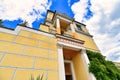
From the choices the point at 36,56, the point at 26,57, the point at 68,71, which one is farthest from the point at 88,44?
the point at 26,57

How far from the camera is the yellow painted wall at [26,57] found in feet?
8.70

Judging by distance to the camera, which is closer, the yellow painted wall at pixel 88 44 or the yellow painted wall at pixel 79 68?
the yellow painted wall at pixel 79 68

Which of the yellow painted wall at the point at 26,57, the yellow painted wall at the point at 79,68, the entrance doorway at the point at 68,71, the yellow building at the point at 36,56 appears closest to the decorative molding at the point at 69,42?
the yellow building at the point at 36,56

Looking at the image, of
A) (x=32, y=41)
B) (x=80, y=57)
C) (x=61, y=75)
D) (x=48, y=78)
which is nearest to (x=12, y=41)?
(x=32, y=41)

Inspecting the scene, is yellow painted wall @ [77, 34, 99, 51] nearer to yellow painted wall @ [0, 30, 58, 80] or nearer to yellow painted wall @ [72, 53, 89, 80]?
yellow painted wall @ [72, 53, 89, 80]

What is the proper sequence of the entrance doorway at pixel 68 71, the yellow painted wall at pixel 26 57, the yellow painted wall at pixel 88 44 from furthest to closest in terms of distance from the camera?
the yellow painted wall at pixel 88 44 → the entrance doorway at pixel 68 71 → the yellow painted wall at pixel 26 57

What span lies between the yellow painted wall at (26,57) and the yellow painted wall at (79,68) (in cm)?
177

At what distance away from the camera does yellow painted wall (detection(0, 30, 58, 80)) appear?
2.65 meters

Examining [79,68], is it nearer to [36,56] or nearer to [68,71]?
[68,71]

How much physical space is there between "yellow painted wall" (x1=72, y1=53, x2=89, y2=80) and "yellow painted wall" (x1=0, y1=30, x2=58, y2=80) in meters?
1.77

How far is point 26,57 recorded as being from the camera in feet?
10.3

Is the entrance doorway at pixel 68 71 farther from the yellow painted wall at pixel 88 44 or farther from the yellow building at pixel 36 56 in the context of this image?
the yellow painted wall at pixel 88 44

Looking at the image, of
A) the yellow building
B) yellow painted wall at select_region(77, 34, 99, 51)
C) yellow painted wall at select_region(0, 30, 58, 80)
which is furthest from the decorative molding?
yellow painted wall at select_region(77, 34, 99, 51)

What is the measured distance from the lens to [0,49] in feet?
9.53
